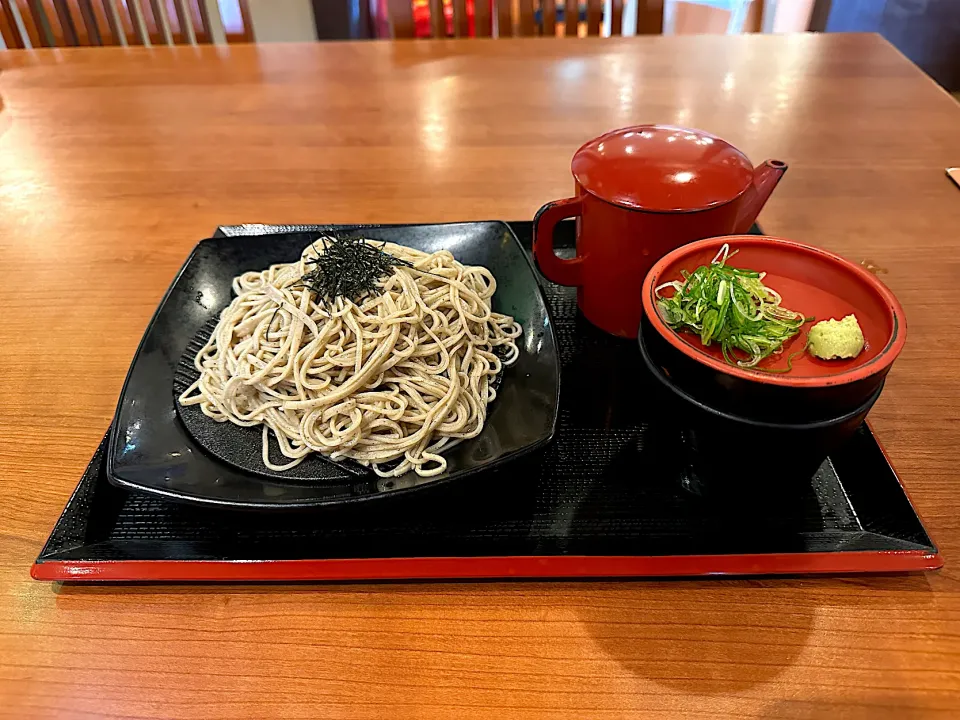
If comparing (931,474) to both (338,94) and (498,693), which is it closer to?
(498,693)

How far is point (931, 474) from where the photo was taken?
0.80 m

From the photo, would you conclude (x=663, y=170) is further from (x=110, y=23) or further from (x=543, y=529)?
(x=110, y=23)

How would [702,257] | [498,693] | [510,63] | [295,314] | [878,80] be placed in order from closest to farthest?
[498,693]
[702,257]
[295,314]
[878,80]
[510,63]

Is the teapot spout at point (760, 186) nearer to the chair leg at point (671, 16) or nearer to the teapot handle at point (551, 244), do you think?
the teapot handle at point (551, 244)

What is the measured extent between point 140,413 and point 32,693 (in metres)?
0.32

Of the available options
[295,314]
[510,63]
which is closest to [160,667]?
[295,314]

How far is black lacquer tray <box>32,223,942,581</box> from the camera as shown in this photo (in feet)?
2.30

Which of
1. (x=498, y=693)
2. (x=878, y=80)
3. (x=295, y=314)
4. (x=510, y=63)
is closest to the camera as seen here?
(x=498, y=693)

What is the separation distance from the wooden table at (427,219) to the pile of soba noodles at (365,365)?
0.58 feet

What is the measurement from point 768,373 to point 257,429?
608 mm

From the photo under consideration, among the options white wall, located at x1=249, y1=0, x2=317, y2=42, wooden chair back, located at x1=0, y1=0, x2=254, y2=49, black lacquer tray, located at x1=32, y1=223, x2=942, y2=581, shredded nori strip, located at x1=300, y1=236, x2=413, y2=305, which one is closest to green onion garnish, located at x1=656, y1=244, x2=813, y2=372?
black lacquer tray, located at x1=32, y1=223, x2=942, y2=581

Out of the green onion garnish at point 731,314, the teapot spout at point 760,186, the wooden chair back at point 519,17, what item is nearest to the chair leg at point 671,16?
the wooden chair back at point 519,17

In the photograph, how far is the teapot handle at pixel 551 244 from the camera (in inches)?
36.6

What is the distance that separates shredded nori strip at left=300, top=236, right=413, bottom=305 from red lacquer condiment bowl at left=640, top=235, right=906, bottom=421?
40 centimetres
